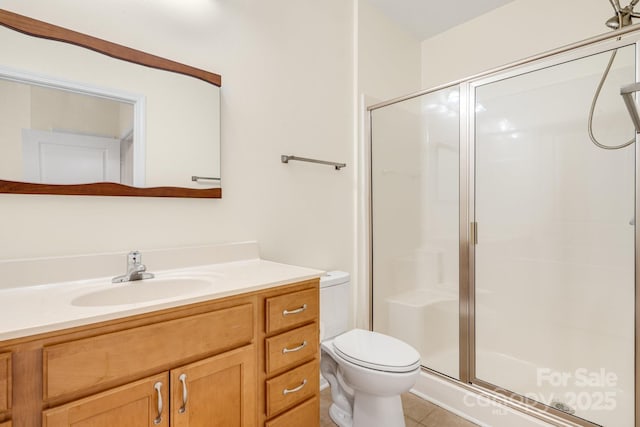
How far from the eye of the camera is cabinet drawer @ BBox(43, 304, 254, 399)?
777 millimetres

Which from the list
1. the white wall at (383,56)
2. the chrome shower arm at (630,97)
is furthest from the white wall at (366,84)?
the chrome shower arm at (630,97)

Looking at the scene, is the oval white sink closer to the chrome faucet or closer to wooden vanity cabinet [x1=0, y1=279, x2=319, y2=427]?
the chrome faucet

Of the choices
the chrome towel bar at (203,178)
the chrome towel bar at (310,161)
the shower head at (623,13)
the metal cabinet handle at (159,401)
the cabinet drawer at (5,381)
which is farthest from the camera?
the chrome towel bar at (310,161)

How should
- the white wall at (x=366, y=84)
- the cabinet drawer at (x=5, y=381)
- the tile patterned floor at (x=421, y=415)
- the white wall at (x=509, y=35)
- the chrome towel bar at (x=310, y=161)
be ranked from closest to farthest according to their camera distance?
the cabinet drawer at (x=5, y=381) < the tile patterned floor at (x=421, y=415) < the chrome towel bar at (x=310, y=161) < the white wall at (x=509, y=35) < the white wall at (x=366, y=84)

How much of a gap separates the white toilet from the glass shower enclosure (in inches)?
25.7

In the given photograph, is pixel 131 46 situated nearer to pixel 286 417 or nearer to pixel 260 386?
pixel 260 386

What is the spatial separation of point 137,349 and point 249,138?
45.9 inches

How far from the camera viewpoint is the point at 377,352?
1542 mm

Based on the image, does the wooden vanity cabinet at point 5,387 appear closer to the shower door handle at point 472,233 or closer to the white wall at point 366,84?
the white wall at point 366,84

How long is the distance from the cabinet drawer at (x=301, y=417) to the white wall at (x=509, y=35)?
8.58ft

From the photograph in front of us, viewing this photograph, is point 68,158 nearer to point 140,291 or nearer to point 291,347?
point 140,291

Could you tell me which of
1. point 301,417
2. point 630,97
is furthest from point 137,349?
point 630,97

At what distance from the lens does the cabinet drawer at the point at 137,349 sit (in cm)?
78

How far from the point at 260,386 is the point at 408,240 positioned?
1.58 metres
